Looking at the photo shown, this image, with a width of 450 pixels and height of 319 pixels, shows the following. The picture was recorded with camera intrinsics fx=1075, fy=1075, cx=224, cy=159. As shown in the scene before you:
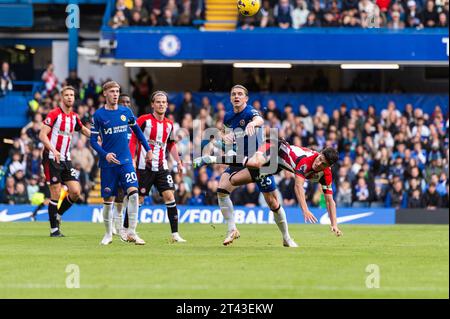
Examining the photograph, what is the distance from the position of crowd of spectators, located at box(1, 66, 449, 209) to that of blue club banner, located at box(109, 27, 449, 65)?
1.43 meters

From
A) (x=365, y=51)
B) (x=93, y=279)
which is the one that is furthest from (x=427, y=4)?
(x=93, y=279)

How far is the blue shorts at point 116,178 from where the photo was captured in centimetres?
1639

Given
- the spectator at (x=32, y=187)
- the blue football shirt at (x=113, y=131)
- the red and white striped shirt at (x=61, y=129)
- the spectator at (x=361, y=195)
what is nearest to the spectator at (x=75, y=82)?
the spectator at (x=32, y=187)

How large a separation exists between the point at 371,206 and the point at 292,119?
3.93m

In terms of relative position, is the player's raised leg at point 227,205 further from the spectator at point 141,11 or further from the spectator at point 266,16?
the spectator at point 141,11

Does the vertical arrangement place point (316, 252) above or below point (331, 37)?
below

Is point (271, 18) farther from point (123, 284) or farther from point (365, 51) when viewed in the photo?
point (123, 284)

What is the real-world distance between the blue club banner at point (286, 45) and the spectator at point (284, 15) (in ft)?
1.08

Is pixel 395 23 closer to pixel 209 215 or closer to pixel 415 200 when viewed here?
pixel 415 200

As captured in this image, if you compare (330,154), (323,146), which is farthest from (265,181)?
(323,146)

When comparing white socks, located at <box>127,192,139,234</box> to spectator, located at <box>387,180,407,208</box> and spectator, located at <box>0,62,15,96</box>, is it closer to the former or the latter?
spectator, located at <box>387,180,407,208</box>

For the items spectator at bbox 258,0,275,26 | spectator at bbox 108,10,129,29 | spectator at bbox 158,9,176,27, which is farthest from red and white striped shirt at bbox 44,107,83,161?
spectator at bbox 258,0,275,26

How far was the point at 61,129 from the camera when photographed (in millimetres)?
18625

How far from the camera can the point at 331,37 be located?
106 ft
